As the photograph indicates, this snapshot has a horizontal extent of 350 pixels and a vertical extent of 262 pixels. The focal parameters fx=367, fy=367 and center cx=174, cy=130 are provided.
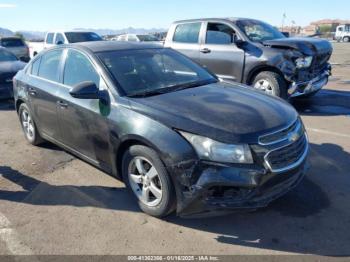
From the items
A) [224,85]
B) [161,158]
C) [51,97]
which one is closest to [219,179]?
[161,158]

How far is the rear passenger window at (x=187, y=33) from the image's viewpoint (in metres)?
8.70

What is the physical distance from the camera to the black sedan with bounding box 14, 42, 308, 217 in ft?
10.2

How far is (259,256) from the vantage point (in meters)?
3.04

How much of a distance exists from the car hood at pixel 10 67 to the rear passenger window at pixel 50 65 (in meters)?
5.08

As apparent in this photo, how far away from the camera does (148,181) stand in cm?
357

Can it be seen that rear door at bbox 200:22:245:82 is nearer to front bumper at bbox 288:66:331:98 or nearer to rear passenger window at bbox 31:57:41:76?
front bumper at bbox 288:66:331:98

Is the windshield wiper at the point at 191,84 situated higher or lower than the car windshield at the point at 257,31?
lower

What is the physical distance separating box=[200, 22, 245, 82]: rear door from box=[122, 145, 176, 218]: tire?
4835 millimetres

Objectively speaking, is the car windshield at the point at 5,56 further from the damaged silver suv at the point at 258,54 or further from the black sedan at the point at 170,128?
the black sedan at the point at 170,128

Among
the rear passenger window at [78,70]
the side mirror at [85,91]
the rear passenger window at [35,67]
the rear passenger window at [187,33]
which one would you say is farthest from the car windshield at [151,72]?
the rear passenger window at [187,33]

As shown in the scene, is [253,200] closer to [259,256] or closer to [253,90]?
[259,256]

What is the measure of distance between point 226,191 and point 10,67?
8817mm

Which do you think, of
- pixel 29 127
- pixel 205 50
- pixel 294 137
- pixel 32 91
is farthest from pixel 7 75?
pixel 294 137

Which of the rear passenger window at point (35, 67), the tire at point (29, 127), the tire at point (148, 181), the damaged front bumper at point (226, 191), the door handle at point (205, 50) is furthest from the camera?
the door handle at point (205, 50)
